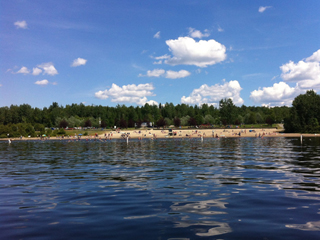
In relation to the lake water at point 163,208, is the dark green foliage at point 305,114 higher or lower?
higher

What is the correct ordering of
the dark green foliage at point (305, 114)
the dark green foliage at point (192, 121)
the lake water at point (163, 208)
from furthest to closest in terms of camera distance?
the dark green foliage at point (192, 121) → the dark green foliage at point (305, 114) → the lake water at point (163, 208)

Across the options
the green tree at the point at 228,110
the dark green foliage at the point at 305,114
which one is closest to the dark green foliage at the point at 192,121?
the green tree at the point at 228,110

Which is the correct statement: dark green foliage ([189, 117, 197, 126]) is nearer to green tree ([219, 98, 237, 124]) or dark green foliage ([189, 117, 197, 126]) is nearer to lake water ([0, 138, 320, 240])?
green tree ([219, 98, 237, 124])

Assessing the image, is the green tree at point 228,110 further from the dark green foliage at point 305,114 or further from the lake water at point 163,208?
the lake water at point 163,208

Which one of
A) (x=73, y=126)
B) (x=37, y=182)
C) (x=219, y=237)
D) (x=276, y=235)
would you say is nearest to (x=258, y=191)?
(x=276, y=235)

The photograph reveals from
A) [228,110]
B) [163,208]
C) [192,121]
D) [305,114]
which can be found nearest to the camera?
[163,208]

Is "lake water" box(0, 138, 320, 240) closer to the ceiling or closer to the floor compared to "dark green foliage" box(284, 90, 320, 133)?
closer to the floor

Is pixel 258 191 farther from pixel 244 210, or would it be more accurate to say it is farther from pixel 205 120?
pixel 205 120

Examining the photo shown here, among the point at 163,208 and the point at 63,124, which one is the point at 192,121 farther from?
the point at 163,208

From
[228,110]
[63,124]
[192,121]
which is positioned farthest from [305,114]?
[63,124]

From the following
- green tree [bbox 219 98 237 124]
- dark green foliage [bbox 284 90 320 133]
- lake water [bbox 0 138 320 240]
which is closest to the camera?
lake water [bbox 0 138 320 240]

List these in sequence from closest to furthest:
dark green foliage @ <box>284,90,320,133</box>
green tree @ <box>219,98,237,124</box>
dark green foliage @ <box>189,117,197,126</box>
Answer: dark green foliage @ <box>284,90,320,133</box>, green tree @ <box>219,98,237,124</box>, dark green foliage @ <box>189,117,197,126</box>

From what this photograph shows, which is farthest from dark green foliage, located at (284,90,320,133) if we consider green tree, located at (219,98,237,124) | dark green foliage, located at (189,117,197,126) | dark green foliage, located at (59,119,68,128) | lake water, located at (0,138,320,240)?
dark green foliage, located at (59,119,68,128)

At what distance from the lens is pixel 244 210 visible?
10406mm
